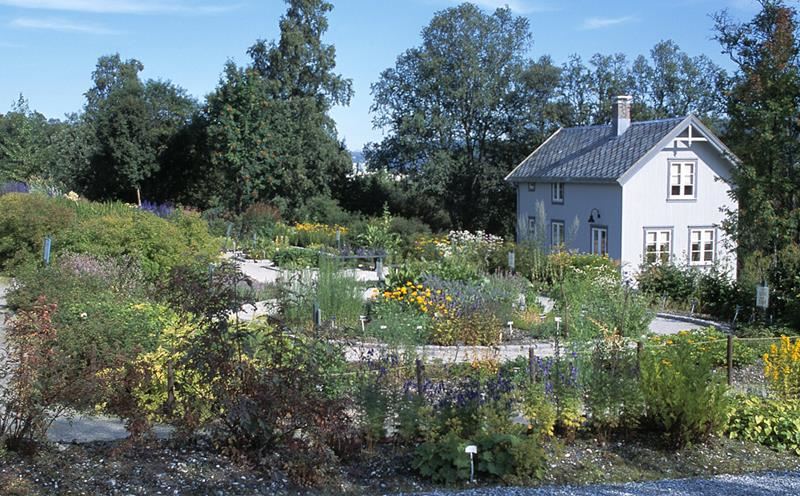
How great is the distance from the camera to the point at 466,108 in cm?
4181

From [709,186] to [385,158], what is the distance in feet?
56.4

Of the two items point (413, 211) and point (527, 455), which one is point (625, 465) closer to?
point (527, 455)

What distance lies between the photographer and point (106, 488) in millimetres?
5422

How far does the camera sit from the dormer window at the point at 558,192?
32406 millimetres

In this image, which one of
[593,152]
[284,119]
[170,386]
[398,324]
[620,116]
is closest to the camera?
[170,386]

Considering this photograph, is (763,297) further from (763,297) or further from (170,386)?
(170,386)

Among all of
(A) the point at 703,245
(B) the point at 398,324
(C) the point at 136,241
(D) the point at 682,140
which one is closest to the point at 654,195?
(D) the point at 682,140

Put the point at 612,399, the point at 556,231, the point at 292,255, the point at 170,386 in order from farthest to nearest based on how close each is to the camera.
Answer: the point at 556,231 → the point at 292,255 → the point at 612,399 → the point at 170,386

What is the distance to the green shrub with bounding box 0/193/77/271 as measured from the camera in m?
16.3

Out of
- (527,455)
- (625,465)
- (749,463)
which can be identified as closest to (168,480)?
(527,455)

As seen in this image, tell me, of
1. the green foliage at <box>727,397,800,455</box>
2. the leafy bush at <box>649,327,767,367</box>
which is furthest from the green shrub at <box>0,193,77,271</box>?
the green foliage at <box>727,397,800,455</box>

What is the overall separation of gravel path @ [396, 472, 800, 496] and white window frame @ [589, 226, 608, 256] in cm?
2316

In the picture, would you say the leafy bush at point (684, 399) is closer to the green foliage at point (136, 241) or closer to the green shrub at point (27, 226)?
the green foliage at point (136, 241)

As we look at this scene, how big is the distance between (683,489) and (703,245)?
83.1 ft
